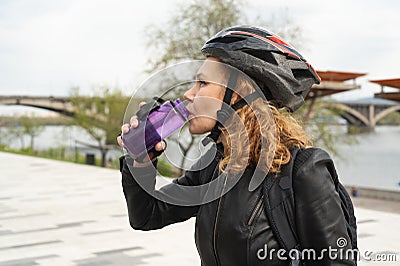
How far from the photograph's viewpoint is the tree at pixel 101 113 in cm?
2865

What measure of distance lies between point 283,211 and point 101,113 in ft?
94.8

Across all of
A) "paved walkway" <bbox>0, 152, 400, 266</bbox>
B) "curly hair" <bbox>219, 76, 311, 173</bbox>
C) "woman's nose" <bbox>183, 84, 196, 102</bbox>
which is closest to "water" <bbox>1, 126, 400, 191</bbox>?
"paved walkway" <bbox>0, 152, 400, 266</bbox>

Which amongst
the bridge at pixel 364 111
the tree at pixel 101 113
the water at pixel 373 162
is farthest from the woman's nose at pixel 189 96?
the tree at pixel 101 113

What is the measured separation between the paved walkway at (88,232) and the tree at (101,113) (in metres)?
18.9

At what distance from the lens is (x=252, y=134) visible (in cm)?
167

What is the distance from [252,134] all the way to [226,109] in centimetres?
11

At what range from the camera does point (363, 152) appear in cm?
3319

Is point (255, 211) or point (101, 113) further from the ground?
point (255, 211)

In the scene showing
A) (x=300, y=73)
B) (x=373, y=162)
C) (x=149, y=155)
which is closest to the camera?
(x=149, y=155)

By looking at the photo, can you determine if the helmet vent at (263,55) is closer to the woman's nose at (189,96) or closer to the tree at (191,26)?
the woman's nose at (189,96)

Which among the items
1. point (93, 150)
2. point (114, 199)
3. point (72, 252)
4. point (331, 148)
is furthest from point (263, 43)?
point (93, 150)

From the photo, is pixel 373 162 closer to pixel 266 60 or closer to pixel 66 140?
pixel 66 140

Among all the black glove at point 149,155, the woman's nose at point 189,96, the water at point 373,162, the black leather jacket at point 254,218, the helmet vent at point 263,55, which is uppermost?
the helmet vent at point 263,55

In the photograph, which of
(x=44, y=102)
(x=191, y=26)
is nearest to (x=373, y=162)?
(x=191, y=26)
